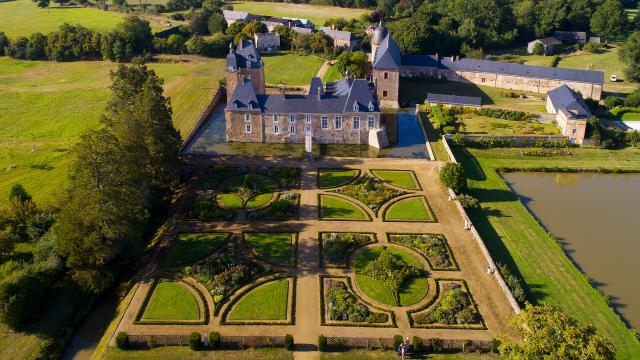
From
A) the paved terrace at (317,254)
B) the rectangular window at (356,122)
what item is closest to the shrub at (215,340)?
the paved terrace at (317,254)

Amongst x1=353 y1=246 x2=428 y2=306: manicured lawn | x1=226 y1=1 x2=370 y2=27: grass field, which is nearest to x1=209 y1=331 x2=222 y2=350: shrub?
x1=353 y1=246 x2=428 y2=306: manicured lawn

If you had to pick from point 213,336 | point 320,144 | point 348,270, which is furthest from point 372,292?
point 320,144

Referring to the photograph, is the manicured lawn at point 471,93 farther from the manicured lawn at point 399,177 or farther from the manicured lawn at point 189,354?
the manicured lawn at point 189,354

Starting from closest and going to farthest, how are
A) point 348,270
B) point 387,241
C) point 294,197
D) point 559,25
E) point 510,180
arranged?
point 348,270, point 387,241, point 294,197, point 510,180, point 559,25

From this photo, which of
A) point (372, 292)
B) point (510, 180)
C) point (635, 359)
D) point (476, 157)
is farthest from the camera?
point (476, 157)

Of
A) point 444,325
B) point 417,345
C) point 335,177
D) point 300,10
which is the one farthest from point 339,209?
point 300,10

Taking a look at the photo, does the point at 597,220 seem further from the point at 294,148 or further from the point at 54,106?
the point at 54,106

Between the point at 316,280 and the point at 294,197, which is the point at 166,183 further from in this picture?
the point at 316,280
